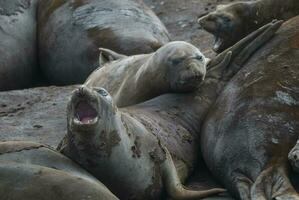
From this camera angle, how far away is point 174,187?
662cm

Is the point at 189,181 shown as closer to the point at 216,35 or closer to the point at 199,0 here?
the point at 216,35

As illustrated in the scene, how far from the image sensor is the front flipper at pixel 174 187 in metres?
6.54

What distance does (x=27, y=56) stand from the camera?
1104cm

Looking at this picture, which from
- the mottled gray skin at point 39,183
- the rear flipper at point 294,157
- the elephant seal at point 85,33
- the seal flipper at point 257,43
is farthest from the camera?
the elephant seal at point 85,33

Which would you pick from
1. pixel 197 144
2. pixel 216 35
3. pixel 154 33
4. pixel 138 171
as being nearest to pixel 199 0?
pixel 154 33

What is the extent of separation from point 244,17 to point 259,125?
5.04 feet

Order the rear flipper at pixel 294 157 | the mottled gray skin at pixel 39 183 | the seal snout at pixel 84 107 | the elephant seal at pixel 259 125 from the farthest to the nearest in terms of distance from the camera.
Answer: the elephant seal at pixel 259 125 < the rear flipper at pixel 294 157 < the seal snout at pixel 84 107 < the mottled gray skin at pixel 39 183

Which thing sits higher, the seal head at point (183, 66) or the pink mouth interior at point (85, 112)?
the pink mouth interior at point (85, 112)

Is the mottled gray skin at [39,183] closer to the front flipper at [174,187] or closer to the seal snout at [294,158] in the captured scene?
the front flipper at [174,187]

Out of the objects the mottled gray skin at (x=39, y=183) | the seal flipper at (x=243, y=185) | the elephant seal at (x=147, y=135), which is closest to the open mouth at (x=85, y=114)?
the elephant seal at (x=147, y=135)

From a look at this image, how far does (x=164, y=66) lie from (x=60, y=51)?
3.20m

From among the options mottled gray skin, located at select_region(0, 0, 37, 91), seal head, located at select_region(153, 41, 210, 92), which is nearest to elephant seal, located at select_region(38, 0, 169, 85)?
mottled gray skin, located at select_region(0, 0, 37, 91)

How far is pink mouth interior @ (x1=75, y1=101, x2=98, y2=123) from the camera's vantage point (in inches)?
245

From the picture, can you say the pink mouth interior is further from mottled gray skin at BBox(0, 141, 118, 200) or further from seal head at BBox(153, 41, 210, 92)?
seal head at BBox(153, 41, 210, 92)
